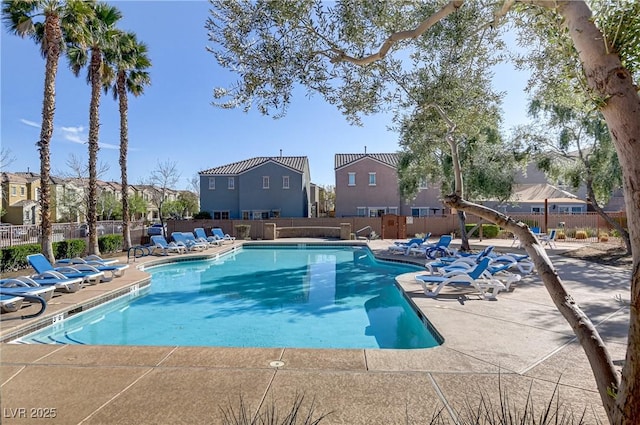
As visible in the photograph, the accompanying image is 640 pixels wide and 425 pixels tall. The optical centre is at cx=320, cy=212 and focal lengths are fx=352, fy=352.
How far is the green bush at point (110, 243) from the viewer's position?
18547 mm

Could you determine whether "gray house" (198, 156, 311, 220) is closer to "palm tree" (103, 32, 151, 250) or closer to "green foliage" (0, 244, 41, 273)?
"palm tree" (103, 32, 151, 250)

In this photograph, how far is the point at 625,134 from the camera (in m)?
1.87

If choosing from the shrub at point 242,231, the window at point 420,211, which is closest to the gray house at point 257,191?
the shrub at point 242,231

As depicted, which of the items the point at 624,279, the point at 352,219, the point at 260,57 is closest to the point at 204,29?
the point at 260,57

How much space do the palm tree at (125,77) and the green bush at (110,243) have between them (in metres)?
0.32

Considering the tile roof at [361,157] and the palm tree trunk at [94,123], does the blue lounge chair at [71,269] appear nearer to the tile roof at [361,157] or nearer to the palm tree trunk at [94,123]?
the palm tree trunk at [94,123]

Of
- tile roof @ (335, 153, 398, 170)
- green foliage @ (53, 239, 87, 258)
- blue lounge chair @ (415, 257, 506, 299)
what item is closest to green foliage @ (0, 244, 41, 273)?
green foliage @ (53, 239, 87, 258)

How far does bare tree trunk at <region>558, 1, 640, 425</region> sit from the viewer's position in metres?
1.76

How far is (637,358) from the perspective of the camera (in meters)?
1.77

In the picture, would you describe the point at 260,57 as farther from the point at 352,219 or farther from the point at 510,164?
the point at 352,219

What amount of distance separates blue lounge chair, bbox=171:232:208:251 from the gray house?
14.4 meters

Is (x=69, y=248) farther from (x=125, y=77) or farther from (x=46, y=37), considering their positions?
(x=125, y=77)

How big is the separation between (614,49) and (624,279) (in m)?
12.5

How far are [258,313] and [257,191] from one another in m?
26.9
